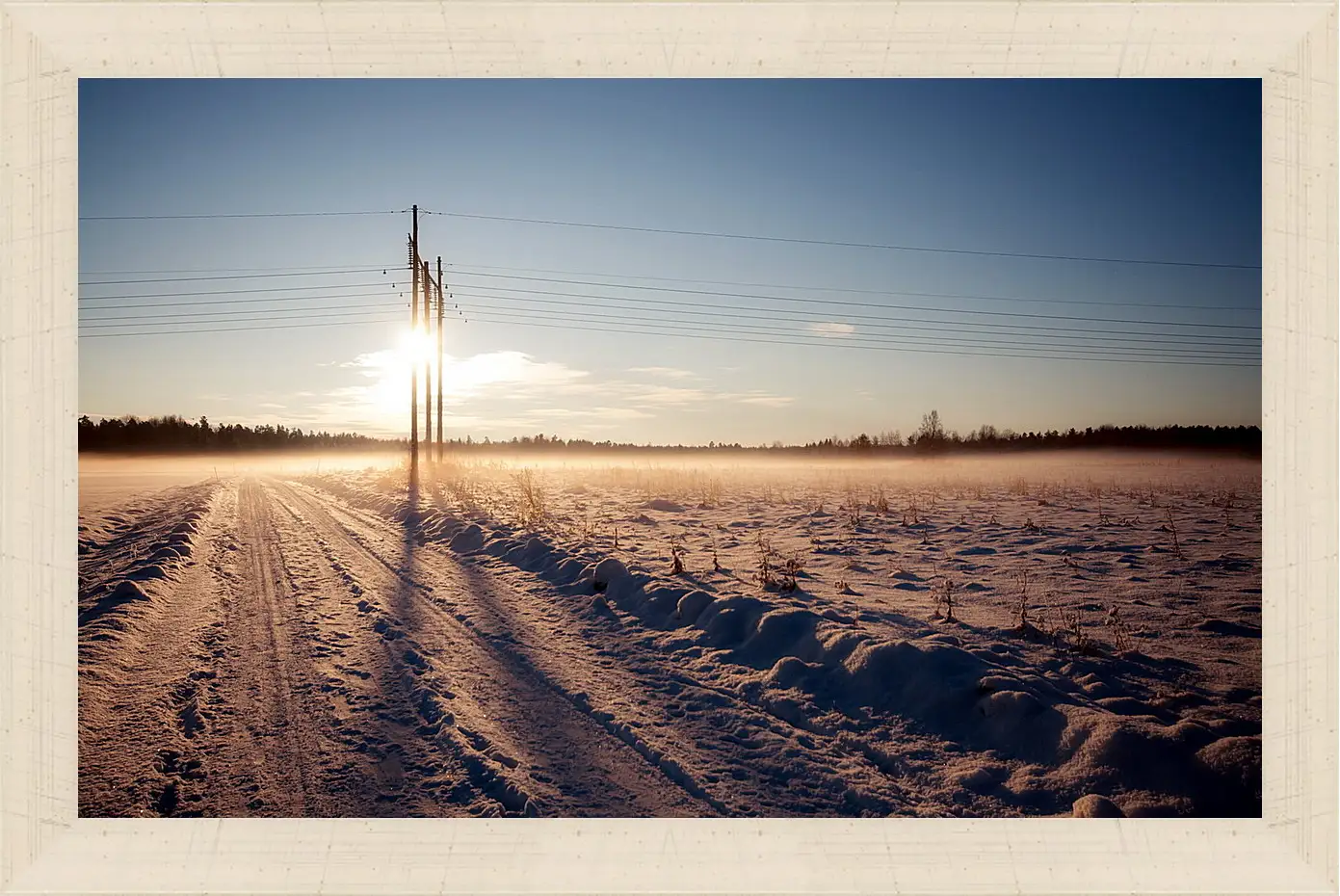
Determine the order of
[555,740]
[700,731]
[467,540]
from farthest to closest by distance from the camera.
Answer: [467,540] < [700,731] < [555,740]

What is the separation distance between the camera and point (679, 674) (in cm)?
455

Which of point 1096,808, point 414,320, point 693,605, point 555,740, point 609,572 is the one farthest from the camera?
point 414,320

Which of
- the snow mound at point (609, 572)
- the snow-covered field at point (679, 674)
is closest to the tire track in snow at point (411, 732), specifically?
the snow-covered field at point (679, 674)

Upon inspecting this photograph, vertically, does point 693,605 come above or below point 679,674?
above

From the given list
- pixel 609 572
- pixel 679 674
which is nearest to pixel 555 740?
pixel 679 674

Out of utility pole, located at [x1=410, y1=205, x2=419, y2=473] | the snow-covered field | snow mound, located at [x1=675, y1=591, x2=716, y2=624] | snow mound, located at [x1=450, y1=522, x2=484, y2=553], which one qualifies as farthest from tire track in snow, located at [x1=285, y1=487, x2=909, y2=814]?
utility pole, located at [x1=410, y1=205, x2=419, y2=473]

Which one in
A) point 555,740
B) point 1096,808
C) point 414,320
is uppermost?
point 414,320

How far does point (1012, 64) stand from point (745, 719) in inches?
176

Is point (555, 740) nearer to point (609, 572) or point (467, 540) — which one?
point (609, 572)

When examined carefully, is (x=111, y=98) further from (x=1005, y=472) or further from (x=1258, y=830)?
(x=1005, y=472)

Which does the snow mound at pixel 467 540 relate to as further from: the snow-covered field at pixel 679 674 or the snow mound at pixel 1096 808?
the snow mound at pixel 1096 808

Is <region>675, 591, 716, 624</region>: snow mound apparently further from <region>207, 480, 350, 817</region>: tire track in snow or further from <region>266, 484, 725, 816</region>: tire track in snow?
<region>207, 480, 350, 817</region>: tire track in snow

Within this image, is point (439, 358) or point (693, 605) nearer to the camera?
point (693, 605)

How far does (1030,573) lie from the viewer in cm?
725
